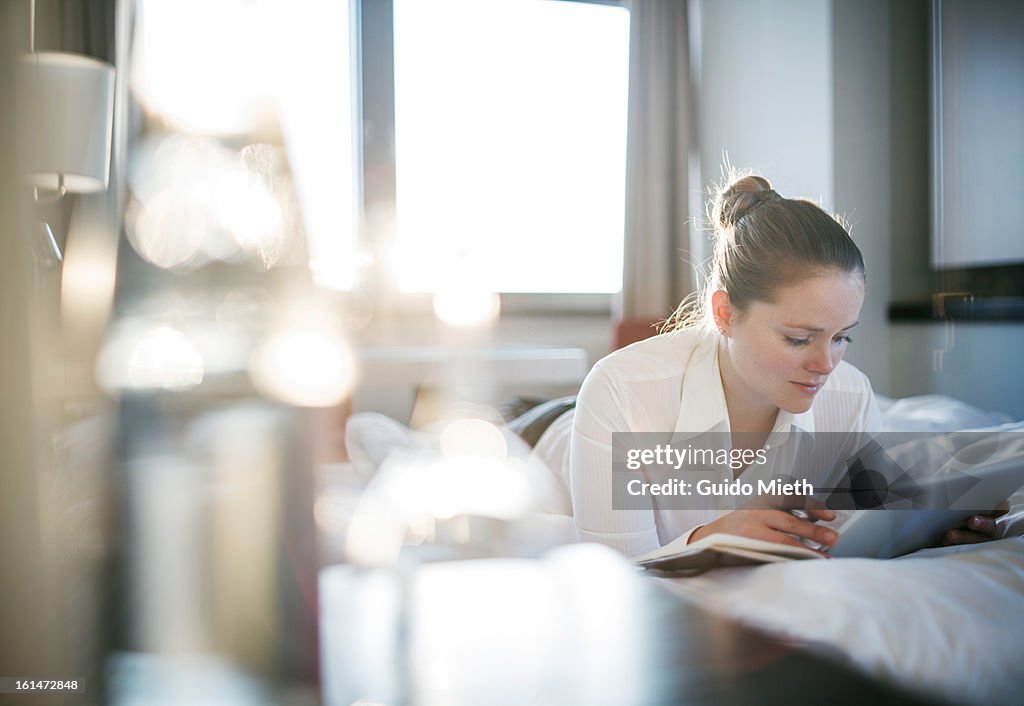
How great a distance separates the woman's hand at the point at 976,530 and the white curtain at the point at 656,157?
37cm

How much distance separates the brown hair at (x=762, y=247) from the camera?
0.61 meters

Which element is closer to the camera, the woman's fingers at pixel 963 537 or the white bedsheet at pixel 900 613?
the white bedsheet at pixel 900 613

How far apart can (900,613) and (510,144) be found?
523 millimetres

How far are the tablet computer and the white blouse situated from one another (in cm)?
9

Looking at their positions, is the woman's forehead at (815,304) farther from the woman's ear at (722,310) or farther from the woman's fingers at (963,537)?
the woman's fingers at (963,537)

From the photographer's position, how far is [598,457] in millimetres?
656

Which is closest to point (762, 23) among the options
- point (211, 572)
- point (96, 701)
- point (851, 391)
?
point (851, 391)

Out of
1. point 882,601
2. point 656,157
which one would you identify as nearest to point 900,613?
point 882,601

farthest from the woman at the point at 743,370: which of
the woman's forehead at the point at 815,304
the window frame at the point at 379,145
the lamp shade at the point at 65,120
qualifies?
the lamp shade at the point at 65,120

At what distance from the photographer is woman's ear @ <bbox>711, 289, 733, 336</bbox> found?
627 millimetres

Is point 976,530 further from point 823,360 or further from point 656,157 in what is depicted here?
point 656,157

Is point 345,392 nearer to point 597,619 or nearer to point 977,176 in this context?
point 597,619

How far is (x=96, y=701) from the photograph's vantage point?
1.92 feet

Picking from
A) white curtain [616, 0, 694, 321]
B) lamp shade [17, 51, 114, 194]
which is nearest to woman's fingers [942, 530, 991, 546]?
white curtain [616, 0, 694, 321]
